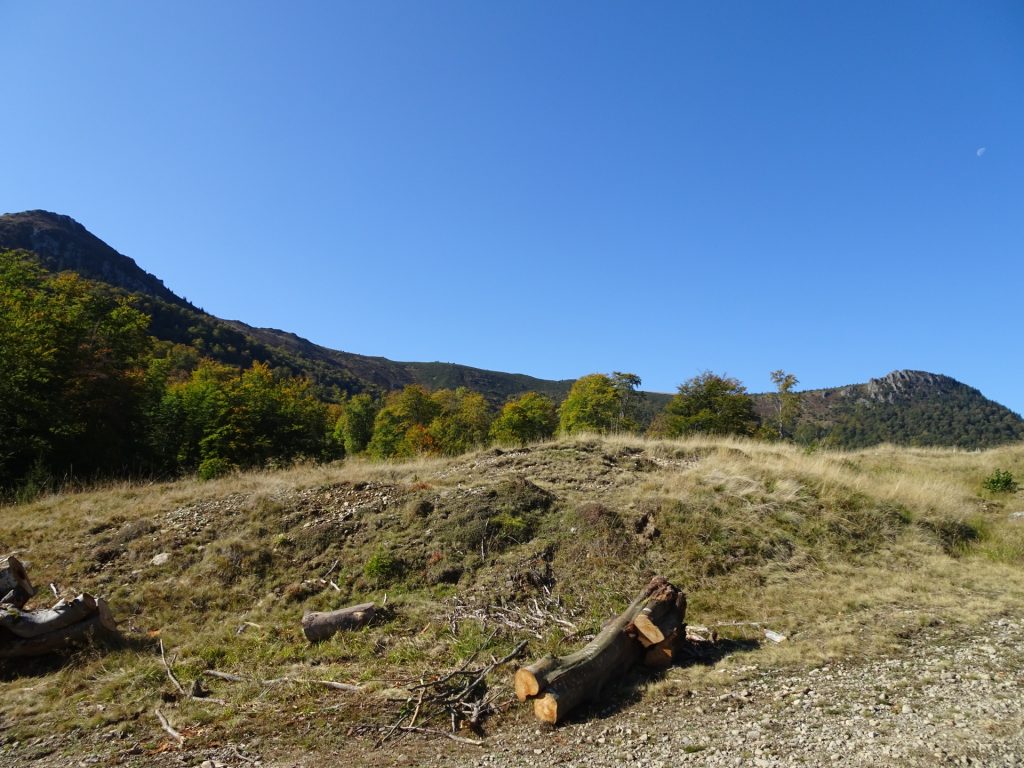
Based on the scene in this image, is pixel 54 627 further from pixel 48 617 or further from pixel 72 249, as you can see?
pixel 72 249

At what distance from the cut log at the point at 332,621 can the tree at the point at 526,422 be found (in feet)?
129

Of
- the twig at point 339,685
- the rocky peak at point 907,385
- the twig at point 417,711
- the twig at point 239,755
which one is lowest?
the twig at point 239,755

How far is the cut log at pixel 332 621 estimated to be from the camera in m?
7.15

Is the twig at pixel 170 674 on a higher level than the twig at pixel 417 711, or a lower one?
lower

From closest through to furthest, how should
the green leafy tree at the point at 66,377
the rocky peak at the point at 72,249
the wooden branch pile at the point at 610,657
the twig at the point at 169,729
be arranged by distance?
1. the twig at the point at 169,729
2. the wooden branch pile at the point at 610,657
3. the green leafy tree at the point at 66,377
4. the rocky peak at the point at 72,249

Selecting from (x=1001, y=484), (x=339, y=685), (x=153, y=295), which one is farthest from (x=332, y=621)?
(x=153, y=295)

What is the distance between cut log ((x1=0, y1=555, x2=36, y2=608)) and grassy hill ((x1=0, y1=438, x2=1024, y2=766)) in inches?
33.9

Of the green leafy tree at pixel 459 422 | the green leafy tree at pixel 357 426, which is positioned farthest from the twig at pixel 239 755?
the green leafy tree at pixel 357 426

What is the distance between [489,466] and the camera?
570 inches

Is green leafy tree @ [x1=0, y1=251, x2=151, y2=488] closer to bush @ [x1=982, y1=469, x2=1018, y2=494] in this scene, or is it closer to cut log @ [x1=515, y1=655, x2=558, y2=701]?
cut log @ [x1=515, y1=655, x2=558, y2=701]

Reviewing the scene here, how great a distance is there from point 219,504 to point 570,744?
986 cm

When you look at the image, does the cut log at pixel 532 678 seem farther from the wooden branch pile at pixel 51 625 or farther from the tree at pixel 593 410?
the tree at pixel 593 410

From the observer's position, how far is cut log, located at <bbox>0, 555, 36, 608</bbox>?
7.57 meters

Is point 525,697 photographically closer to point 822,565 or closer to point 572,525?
point 572,525
